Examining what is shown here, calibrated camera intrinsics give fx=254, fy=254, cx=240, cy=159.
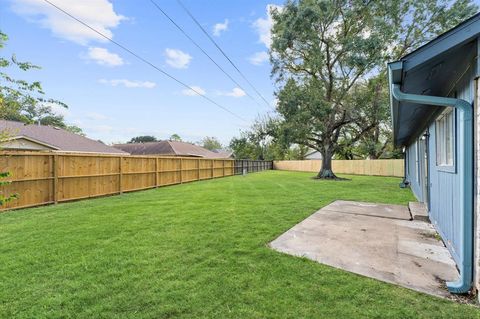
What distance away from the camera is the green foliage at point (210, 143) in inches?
2621

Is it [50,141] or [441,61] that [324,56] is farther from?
[50,141]

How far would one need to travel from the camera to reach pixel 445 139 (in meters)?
4.08

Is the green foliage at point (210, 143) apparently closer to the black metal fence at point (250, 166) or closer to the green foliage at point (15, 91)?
the black metal fence at point (250, 166)

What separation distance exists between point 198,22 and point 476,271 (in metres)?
11.0

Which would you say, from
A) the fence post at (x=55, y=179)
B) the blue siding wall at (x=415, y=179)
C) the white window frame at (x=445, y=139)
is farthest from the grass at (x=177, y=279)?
the blue siding wall at (x=415, y=179)

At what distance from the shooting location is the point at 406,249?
3.74 m

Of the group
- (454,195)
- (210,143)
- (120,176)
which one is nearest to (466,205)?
(454,195)

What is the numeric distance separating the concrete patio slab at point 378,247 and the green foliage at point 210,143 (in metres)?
61.6

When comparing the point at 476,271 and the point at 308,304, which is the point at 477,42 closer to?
the point at 476,271

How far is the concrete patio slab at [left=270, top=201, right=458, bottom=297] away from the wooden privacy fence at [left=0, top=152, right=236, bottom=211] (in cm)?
538

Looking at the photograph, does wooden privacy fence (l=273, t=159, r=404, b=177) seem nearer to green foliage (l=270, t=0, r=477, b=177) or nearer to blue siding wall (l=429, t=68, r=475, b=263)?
green foliage (l=270, t=0, r=477, b=177)

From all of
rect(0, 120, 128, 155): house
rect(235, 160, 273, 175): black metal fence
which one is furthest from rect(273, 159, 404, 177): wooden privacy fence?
rect(0, 120, 128, 155): house

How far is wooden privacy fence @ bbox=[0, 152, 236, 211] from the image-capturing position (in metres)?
6.70

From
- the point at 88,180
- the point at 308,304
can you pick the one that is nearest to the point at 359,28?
the point at 88,180
